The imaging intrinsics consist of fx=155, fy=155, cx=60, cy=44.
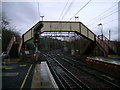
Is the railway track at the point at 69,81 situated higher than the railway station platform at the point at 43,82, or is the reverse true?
the railway station platform at the point at 43,82

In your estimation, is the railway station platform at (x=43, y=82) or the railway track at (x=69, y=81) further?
the railway track at (x=69, y=81)

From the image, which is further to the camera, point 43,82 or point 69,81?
point 69,81

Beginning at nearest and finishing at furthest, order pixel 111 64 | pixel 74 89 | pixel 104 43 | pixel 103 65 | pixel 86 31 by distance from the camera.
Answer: pixel 74 89, pixel 111 64, pixel 103 65, pixel 104 43, pixel 86 31

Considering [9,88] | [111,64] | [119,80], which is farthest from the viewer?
[111,64]

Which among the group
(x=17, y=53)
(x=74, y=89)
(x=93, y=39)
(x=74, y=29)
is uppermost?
(x=74, y=29)

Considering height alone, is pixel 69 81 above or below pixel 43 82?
below

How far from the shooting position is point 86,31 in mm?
28594

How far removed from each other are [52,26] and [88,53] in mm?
10381

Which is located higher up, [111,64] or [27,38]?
[27,38]

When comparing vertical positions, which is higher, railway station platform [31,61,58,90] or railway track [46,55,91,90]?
railway station platform [31,61,58,90]

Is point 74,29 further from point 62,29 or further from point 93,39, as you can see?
point 93,39

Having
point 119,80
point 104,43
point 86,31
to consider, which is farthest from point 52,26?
point 119,80

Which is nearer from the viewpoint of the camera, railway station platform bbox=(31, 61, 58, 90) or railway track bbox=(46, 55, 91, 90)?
railway station platform bbox=(31, 61, 58, 90)

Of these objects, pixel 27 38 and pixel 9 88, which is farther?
pixel 27 38
